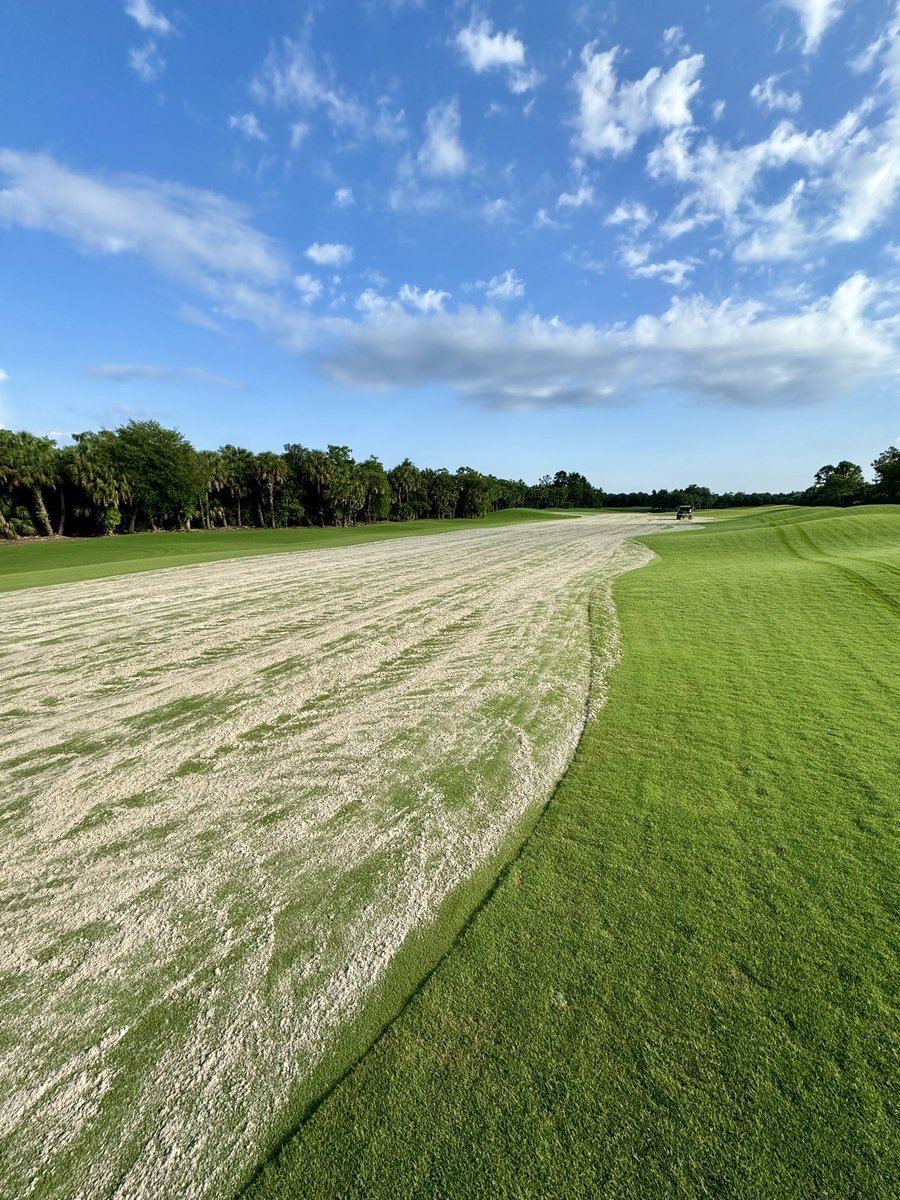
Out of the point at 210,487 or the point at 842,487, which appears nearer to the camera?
the point at 210,487

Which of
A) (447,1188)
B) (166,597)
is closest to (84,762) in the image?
(447,1188)

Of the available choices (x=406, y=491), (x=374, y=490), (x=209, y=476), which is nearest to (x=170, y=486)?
(x=209, y=476)

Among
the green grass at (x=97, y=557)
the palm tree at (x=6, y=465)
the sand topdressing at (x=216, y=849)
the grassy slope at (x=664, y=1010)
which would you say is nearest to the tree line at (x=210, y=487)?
the palm tree at (x=6, y=465)

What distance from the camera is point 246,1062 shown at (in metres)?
2.52

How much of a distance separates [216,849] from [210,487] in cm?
6763

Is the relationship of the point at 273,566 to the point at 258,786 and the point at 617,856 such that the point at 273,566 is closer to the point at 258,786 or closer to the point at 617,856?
the point at 258,786

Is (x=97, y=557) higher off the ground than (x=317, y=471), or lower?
lower

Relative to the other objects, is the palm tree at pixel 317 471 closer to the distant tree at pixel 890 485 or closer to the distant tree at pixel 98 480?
the distant tree at pixel 98 480

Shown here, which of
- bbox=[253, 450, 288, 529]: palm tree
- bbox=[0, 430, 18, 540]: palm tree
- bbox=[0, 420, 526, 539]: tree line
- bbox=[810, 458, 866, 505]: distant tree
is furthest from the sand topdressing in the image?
bbox=[810, 458, 866, 505]: distant tree

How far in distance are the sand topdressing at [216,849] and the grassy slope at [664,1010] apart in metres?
0.46

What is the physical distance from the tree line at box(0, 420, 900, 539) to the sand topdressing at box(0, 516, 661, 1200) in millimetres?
47549

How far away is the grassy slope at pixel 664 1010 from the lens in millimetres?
2051

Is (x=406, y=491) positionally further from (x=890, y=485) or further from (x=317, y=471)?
(x=890, y=485)

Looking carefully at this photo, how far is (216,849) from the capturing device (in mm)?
4047
